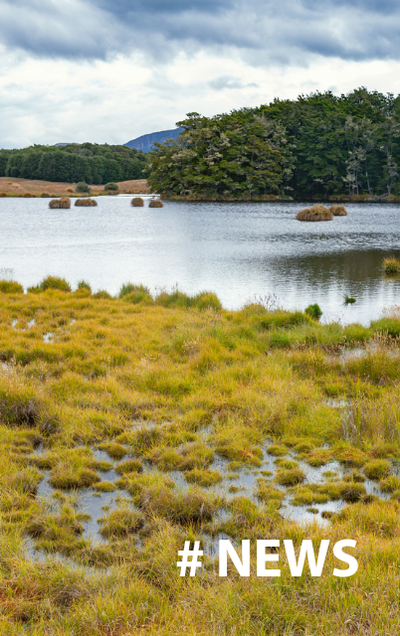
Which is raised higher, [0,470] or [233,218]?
[233,218]

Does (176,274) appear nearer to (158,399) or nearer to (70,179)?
(158,399)

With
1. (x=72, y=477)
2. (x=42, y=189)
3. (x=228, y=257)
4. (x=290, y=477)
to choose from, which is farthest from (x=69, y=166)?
(x=290, y=477)

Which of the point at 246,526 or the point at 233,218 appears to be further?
the point at 233,218

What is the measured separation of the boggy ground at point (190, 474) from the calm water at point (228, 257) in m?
5.53

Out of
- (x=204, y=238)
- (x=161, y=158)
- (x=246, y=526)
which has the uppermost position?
(x=161, y=158)

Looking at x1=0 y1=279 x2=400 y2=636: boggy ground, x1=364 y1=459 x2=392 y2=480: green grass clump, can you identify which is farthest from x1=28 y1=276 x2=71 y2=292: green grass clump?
x1=364 y1=459 x2=392 y2=480: green grass clump

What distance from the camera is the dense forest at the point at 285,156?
75.1m

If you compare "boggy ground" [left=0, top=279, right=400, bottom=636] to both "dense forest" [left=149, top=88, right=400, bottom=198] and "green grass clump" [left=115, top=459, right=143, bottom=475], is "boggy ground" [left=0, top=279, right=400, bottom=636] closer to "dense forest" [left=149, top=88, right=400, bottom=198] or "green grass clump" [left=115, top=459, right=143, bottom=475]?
"green grass clump" [left=115, top=459, right=143, bottom=475]

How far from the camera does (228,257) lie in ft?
77.9

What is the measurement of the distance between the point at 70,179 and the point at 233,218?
278ft

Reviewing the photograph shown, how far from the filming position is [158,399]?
6723mm

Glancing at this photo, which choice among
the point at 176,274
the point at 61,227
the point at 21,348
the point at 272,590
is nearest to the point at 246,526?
the point at 272,590

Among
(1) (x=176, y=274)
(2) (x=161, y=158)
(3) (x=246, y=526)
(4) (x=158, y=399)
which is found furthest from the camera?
(2) (x=161, y=158)

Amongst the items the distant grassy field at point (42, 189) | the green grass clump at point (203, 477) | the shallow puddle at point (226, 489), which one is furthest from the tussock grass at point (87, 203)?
the green grass clump at point (203, 477)
